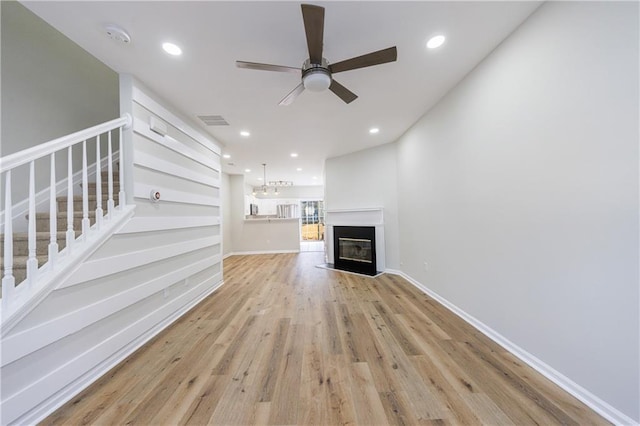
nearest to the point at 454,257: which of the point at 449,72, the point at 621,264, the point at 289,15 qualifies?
the point at 621,264

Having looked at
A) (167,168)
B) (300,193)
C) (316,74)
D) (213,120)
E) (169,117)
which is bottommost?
(167,168)

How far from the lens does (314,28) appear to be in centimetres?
141

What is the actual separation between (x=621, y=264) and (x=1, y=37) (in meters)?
5.14

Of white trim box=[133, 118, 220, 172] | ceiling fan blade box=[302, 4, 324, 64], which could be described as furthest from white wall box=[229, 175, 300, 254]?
ceiling fan blade box=[302, 4, 324, 64]

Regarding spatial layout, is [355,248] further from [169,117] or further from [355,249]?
[169,117]

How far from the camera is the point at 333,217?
530 centimetres

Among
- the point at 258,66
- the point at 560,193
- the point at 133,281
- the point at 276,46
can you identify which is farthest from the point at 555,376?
the point at 133,281

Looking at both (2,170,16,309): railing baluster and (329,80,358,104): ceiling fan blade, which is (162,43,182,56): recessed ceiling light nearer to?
(329,80,358,104): ceiling fan blade

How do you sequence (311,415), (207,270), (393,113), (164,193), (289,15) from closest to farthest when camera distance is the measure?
(311,415) < (289,15) < (164,193) < (393,113) < (207,270)

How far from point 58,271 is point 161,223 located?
3.20 ft

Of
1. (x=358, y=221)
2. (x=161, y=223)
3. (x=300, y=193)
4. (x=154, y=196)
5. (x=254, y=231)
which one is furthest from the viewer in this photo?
(x=300, y=193)

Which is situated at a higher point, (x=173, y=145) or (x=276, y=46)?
(x=276, y=46)

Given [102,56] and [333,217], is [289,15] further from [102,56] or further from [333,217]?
[333,217]

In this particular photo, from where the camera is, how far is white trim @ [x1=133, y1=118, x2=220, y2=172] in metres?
2.22
